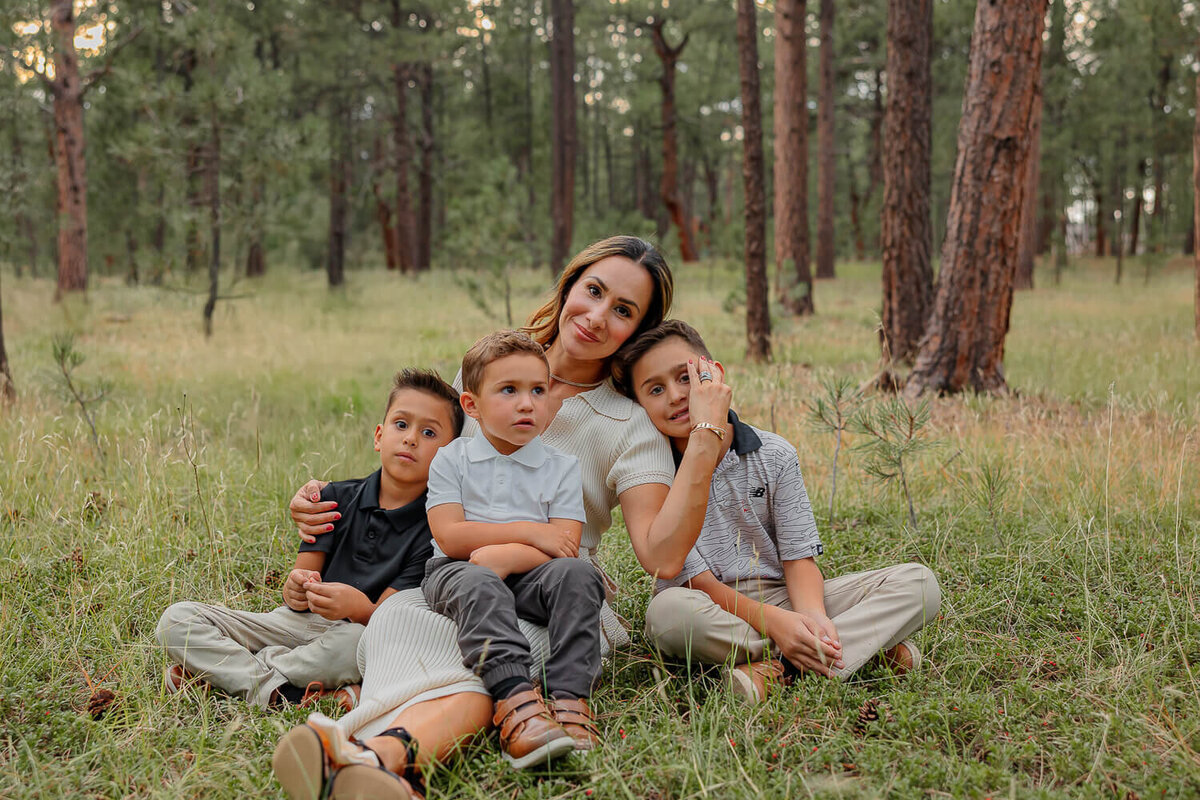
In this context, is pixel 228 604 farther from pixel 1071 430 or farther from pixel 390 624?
pixel 1071 430

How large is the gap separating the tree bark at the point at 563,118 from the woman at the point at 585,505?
15.4 metres

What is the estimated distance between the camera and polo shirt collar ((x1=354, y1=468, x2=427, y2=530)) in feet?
9.41

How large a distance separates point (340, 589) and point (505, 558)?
0.59 meters

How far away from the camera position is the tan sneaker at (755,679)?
8.37 feet

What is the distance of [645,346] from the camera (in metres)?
2.82

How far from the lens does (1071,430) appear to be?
5152 millimetres

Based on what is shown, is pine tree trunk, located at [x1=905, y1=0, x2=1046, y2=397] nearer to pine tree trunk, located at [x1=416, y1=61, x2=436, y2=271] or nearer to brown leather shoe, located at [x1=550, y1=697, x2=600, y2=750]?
brown leather shoe, located at [x1=550, y1=697, x2=600, y2=750]

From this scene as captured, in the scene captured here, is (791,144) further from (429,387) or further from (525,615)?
(525,615)

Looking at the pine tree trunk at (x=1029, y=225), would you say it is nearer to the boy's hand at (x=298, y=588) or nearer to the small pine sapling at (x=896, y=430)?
the small pine sapling at (x=896, y=430)

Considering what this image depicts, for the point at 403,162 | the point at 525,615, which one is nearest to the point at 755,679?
the point at 525,615

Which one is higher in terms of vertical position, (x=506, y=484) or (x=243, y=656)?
(x=506, y=484)

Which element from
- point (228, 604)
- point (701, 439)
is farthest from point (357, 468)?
point (701, 439)

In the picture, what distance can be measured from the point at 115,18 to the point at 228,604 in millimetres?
20872

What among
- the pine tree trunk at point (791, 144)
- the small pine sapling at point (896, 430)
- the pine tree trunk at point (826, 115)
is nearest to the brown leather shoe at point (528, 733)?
the small pine sapling at point (896, 430)
